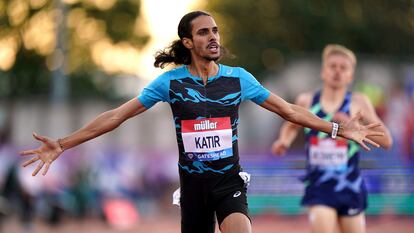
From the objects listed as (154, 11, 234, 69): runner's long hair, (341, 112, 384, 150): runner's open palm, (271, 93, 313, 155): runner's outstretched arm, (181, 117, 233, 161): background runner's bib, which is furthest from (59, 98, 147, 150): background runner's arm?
(271, 93, 313, 155): runner's outstretched arm

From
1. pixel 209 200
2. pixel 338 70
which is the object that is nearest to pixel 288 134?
pixel 338 70

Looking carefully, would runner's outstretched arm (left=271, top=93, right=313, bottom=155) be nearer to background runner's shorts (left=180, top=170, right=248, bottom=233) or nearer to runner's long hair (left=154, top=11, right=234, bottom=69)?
runner's long hair (left=154, top=11, right=234, bottom=69)

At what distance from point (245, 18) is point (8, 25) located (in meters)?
13.4

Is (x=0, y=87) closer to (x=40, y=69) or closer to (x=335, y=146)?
(x=40, y=69)

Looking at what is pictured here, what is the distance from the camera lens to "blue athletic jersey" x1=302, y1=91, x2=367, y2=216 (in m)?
8.51

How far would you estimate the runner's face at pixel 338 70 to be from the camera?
8898mm

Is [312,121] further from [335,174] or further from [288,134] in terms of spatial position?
[288,134]

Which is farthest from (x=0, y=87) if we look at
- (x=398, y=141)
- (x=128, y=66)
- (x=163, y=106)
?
(x=398, y=141)

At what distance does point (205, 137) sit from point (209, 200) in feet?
1.54

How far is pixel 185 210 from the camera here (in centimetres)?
689

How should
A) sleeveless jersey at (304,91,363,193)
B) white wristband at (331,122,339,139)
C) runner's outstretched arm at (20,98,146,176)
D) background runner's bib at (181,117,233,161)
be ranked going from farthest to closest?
sleeveless jersey at (304,91,363,193), white wristband at (331,122,339,139), runner's outstretched arm at (20,98,146,176), background runner's bib at (181,117,233,161)

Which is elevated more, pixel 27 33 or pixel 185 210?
pixel 27 33

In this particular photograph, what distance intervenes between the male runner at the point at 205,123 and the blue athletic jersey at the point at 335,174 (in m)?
1.69

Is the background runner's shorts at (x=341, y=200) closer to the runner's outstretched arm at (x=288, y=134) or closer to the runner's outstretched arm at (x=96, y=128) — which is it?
the runner's outstretched arm at (x=288, y=134)
